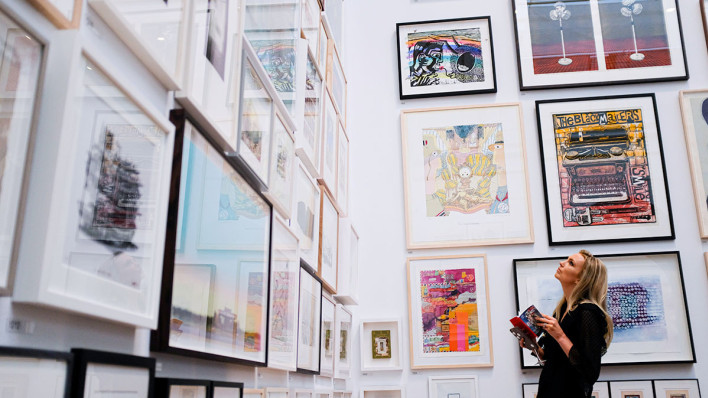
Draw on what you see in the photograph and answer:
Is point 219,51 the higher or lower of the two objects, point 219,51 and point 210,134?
the higher

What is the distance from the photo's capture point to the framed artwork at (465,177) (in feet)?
15.1

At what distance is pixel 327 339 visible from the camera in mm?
3484

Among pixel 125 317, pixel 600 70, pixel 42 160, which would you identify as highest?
pixel 600 70

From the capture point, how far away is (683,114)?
464 centimetres

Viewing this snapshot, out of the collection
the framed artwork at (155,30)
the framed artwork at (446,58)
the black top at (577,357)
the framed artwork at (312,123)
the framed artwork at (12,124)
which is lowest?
the black top at (577,357)

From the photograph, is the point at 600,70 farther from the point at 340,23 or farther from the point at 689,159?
the point at 340,23

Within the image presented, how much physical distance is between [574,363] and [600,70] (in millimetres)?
2786

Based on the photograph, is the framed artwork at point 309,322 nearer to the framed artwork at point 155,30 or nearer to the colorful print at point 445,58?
the framed artwork at point 155,30

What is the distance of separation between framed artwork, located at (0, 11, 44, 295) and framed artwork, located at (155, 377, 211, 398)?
0.55 m

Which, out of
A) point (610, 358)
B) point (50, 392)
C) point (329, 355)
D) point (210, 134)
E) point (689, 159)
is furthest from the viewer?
point (689, 159)

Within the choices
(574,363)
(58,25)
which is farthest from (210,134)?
(574,363)

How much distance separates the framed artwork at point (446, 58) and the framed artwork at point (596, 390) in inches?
84.9

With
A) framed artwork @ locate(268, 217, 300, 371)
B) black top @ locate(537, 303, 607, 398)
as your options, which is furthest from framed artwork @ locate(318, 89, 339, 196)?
black top @ locate(537, 303, 607, 398)

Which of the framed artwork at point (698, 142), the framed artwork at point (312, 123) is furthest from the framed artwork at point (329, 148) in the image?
the framed artwork at point (698, 142)
